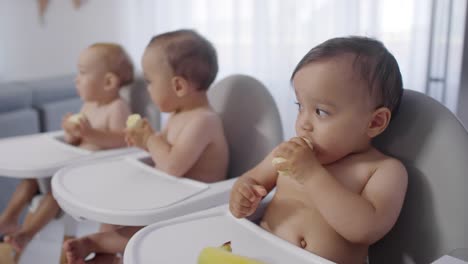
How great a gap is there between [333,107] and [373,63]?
97 mm

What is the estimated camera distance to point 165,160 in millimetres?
1179

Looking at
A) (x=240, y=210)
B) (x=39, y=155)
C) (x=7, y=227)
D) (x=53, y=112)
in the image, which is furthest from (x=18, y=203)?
(x=240, y=210)

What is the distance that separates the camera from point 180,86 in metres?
1.29

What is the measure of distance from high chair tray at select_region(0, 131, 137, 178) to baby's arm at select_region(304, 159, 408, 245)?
0.75 m

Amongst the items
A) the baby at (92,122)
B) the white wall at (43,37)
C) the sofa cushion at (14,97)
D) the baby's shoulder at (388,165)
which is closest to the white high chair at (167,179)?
the baby at (92,122)

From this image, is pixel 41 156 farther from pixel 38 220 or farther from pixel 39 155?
pixel 38 220

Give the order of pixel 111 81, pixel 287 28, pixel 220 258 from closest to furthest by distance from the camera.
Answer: pixel 220 258 → pixel 111 81 → pixel 287 28

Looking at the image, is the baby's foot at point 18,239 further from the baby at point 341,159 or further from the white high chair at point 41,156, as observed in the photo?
the baby at point 341,159

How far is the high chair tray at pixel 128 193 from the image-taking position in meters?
0.96

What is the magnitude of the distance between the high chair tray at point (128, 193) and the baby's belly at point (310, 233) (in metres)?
0.19

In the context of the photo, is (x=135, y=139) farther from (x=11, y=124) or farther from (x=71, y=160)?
(x=11, y=124)

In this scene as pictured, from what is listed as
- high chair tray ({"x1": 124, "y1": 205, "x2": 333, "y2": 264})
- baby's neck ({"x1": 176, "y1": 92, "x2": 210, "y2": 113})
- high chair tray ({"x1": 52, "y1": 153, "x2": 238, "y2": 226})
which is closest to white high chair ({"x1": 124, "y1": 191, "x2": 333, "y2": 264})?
high chair tray ({"x1": 124, "y1": 205, "x2": 333, "y2": 264})

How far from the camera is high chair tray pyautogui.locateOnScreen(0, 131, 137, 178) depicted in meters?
1.23

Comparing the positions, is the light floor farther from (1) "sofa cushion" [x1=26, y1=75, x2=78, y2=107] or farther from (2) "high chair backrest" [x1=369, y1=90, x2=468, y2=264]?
(2) "high chair backrest" [x1=369, y1=90, x2=468, y2=264]
